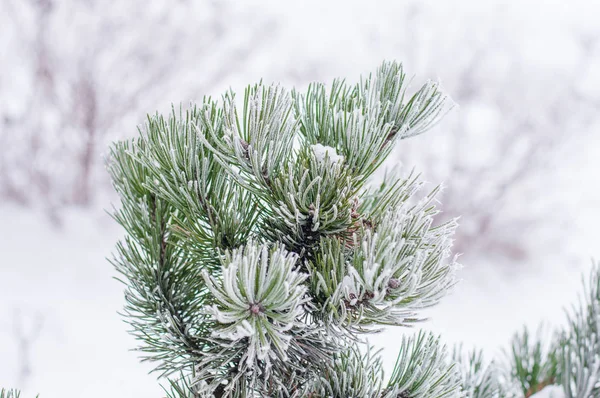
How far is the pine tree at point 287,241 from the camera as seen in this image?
238 mm

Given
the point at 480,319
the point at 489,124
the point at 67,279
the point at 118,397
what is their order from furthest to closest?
the point at 489,124, the point at 480,319, the point at 67,279, the point at 118,397

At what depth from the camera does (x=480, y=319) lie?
2018 millimetres

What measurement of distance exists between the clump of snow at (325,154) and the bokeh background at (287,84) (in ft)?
3.96

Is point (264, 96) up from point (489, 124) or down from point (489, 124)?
down

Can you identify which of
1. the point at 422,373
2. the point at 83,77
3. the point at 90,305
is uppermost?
the point at 83,77

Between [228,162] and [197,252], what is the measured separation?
0.20 feet

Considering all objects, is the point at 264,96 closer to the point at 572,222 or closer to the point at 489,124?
the point at 489,124

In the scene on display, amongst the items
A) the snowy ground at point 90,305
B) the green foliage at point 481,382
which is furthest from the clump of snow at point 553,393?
the snowy ground at point 90,305

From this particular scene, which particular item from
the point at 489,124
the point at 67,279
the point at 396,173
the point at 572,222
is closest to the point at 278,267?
the point at 396,173

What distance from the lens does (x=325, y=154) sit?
0.85 ft

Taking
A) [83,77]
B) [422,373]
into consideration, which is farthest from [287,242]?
[83,77]

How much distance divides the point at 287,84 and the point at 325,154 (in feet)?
6.19

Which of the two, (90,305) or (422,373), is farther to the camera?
(90,305)

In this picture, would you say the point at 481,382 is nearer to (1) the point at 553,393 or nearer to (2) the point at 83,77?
(1) the point at 553,393
